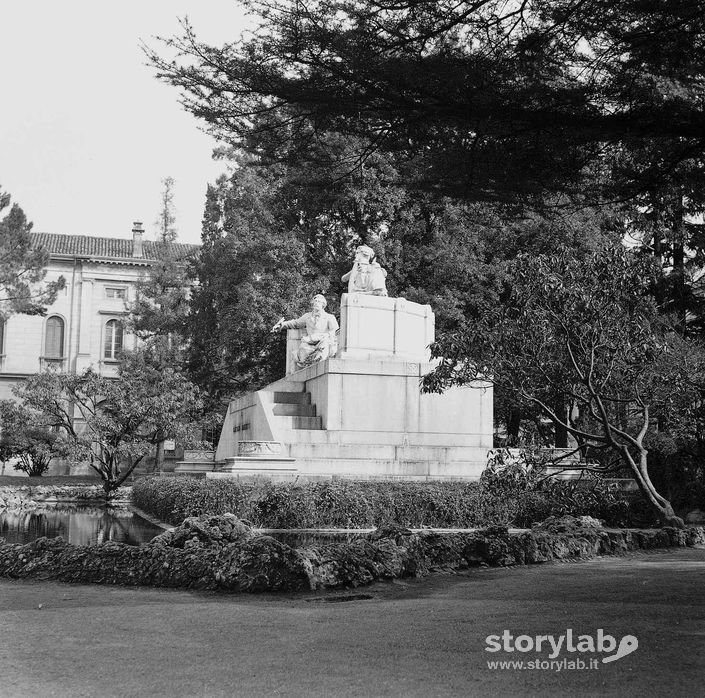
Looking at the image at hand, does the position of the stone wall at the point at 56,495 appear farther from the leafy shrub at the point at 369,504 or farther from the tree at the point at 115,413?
the leafy shrub at the point at 369,504

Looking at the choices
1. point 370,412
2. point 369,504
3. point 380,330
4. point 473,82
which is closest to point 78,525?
point 369,504

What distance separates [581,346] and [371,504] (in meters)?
Result: 4.16

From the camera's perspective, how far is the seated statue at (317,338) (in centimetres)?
1986

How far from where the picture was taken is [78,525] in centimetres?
1504

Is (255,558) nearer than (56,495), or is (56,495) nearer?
(255,558)

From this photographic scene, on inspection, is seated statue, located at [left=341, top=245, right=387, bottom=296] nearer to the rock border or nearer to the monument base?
A: the monument base

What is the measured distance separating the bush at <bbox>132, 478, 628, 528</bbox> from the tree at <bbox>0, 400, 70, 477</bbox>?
16.9 metres

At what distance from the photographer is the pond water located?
12.3 metres

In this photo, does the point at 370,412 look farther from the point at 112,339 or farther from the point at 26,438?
the point at 112,339

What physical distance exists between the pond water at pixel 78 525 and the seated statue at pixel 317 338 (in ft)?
15.8

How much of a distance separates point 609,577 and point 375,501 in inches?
230

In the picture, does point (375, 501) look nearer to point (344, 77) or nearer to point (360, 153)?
point (360, 153)

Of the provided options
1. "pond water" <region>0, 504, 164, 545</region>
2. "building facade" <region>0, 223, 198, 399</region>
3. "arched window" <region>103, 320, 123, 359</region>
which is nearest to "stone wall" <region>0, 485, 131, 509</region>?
"pond water" <region>0, 504, 164, 545</region>

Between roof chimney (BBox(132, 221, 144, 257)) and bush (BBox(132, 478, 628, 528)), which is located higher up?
roof chimney (BBox(132, 221, 144, 257))
